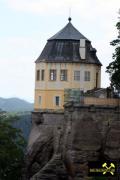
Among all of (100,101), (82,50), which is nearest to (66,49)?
A: (82,50)

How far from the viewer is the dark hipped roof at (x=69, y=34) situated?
8062cm

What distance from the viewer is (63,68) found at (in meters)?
79.4

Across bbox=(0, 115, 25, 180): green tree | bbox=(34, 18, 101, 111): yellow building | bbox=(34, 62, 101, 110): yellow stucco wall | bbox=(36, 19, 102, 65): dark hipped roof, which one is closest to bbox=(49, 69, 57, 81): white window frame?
bbox=(34, 18, 101, 111): yellow building

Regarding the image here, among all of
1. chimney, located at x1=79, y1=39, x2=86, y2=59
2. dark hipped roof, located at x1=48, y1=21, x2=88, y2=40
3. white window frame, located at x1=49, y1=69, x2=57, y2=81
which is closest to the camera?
chimney, located at x1=79, y1=39, x2=86, y2=59

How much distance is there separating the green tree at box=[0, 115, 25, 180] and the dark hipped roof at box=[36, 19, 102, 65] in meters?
8.44

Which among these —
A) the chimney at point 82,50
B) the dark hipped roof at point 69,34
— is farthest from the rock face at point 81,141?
the dark hipped roof at point 69,34

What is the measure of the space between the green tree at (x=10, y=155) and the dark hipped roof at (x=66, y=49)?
8.44 meters

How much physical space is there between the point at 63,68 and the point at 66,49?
1957mm

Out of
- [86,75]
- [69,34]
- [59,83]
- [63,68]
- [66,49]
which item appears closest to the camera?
[63,68]

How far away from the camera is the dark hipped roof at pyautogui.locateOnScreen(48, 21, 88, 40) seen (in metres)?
80.6

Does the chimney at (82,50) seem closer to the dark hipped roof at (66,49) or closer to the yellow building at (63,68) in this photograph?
the yellow building at (63,68)

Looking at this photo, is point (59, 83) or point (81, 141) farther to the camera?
point (59, 83)

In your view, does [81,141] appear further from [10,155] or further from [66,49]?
[66,49]

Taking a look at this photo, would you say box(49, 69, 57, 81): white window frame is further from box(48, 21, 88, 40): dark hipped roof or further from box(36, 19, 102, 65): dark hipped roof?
box(48, 21, 88, 40): dark hipped roof
